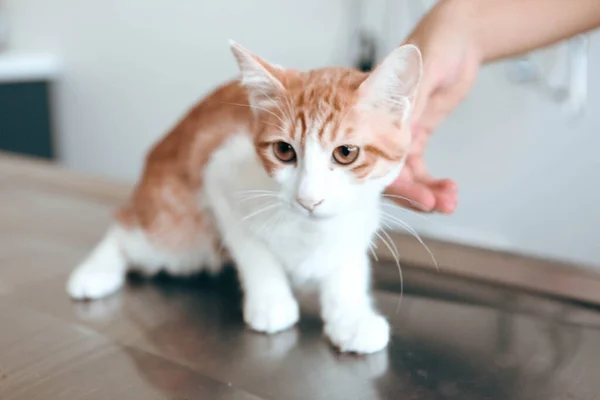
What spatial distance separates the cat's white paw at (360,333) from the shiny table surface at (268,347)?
14 mm

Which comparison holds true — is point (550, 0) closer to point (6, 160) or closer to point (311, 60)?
point (311, 60)

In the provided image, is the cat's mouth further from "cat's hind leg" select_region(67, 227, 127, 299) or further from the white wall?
the white wall

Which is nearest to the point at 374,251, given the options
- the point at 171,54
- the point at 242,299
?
the point at 242,299

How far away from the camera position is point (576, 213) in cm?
176

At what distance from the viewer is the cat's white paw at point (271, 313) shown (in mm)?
904

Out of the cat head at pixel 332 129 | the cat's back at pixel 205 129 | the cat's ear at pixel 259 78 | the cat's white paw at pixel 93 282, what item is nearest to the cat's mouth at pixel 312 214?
the cat head at pixel 332 129

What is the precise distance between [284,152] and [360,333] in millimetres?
259

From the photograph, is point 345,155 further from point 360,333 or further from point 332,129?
point 360,333

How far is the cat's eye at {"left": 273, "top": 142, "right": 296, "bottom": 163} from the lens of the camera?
834 millimetres

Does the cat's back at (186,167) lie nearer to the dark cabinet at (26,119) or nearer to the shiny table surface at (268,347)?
the shiny table surface at (268,347)

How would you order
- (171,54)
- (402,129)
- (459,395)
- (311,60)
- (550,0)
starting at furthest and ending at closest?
1. (171,54)
2. (311,60)
3. (550,0)
4. (402,129)
5. (459,395)

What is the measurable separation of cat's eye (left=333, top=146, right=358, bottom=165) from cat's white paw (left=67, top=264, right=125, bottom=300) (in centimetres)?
46

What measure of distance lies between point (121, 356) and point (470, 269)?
58 cm

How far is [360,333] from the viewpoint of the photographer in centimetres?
86
